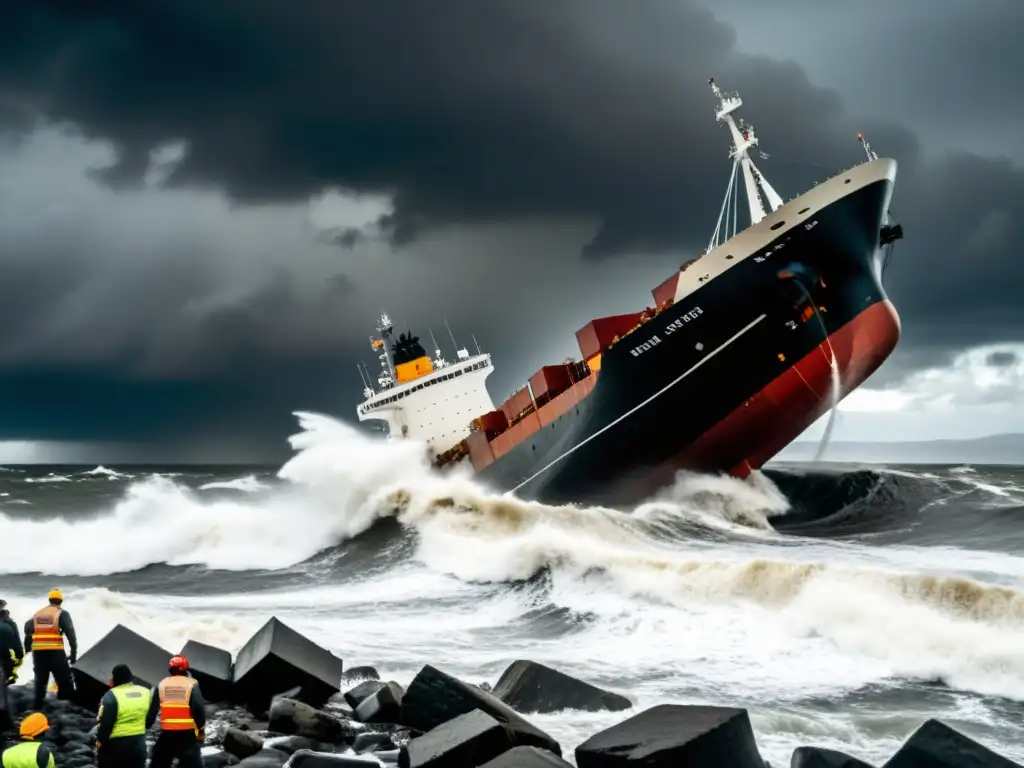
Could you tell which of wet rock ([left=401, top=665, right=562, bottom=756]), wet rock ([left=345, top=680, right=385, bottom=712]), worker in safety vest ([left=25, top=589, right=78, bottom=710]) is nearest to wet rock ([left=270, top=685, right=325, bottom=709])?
wet rock ([left=345, top=680, right=385, bottom=712])

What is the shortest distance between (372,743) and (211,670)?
2.52m

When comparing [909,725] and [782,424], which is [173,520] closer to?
[782,424]

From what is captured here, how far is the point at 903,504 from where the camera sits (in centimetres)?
2705

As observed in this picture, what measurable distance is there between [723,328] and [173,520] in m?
20.6

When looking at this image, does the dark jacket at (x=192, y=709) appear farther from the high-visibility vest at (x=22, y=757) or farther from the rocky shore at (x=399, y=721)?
the high-visibility vest at (x=22, y=757)

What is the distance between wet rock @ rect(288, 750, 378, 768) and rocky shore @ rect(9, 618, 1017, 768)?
1 centimetres

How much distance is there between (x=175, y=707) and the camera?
5.87 m

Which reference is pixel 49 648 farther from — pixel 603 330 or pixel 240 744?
pixel 603 330

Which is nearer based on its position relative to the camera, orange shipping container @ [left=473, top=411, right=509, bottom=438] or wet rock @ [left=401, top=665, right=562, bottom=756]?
wet rock @ [left=401, top=665, right=562, bottom=756]

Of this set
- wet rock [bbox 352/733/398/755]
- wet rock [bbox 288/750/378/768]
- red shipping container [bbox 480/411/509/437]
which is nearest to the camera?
wet rock [bbox 288/750/378/768]

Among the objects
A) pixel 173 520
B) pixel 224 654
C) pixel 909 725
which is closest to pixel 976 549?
pixel 909 725

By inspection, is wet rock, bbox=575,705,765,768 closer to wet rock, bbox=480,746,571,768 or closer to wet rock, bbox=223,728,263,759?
wet rock, bbox=480,746,571,768

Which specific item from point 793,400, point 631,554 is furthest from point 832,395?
point 631,554

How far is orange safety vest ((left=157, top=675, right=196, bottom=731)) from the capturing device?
585 cm
